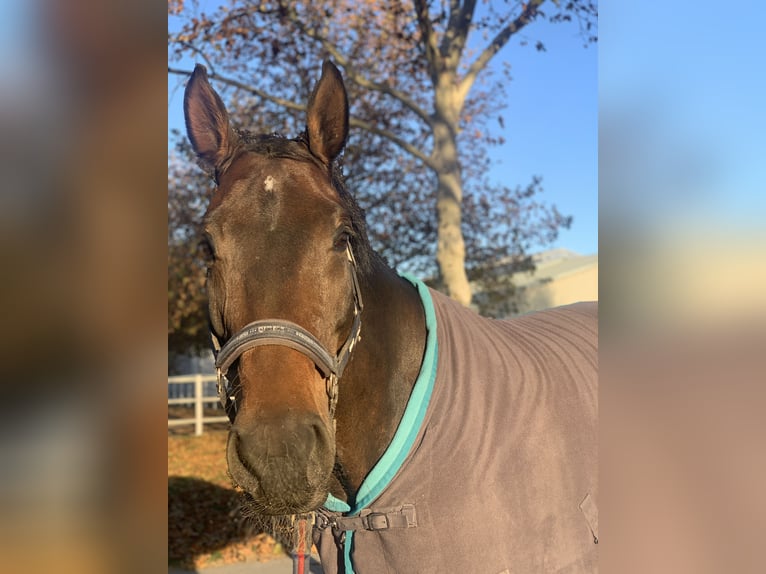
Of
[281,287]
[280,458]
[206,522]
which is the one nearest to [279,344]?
[281,287]

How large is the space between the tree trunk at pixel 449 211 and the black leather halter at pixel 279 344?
13.2 ft

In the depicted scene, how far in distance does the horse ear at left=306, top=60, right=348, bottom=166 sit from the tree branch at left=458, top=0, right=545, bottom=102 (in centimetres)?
441

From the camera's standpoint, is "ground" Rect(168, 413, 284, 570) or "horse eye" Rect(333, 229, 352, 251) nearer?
"horse eye" Rect(333, 229, 352, 251)

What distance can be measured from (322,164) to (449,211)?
3936mm

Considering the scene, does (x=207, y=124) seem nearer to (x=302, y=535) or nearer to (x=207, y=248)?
(x=207, y=248)

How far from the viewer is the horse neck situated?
72.3 inches

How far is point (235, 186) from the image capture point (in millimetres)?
1670

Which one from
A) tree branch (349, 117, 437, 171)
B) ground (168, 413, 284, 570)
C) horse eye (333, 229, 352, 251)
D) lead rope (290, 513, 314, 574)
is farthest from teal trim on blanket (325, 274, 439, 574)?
tree branch (349, 117, 437, 171)

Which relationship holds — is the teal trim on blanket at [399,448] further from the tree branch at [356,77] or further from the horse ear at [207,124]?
the tree branch at [356,77]

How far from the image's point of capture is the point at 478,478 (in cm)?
174

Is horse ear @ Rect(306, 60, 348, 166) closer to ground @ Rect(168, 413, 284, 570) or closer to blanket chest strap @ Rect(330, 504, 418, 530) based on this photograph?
Result: blanket chest strap @ Rect(330, 504, 418, 530)

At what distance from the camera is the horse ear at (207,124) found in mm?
1834
